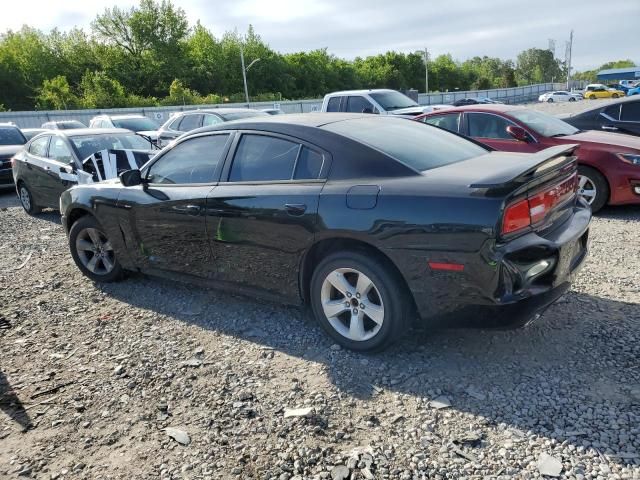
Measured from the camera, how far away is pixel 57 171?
8.09 m

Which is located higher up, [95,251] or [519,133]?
[519,133]

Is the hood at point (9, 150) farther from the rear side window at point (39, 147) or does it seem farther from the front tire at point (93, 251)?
the front tire at point (93, 251)

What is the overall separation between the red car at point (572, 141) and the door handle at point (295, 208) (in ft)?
13.6

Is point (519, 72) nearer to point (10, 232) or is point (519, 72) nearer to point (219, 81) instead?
point (219, 81)

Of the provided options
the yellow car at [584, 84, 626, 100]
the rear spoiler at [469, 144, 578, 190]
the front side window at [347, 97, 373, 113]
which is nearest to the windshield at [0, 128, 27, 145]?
the front side window at [347, 97, 373, 113]

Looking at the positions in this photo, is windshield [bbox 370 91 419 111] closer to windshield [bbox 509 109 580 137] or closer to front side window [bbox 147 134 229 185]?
windshield [bbox 509 109 580 137]

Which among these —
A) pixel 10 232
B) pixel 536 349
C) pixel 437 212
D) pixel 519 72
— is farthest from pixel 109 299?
pixel 519 72

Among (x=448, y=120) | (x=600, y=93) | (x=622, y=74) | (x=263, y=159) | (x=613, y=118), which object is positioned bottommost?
(x=600, y=93)

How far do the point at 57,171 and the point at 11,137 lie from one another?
21.1 ft

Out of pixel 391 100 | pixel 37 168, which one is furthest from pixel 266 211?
pixel 391 100

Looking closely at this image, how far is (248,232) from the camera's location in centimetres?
370

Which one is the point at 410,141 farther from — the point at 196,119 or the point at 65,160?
the point at 196,119

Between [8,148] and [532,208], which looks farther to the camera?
[8,148]

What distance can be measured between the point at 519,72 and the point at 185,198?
154m
